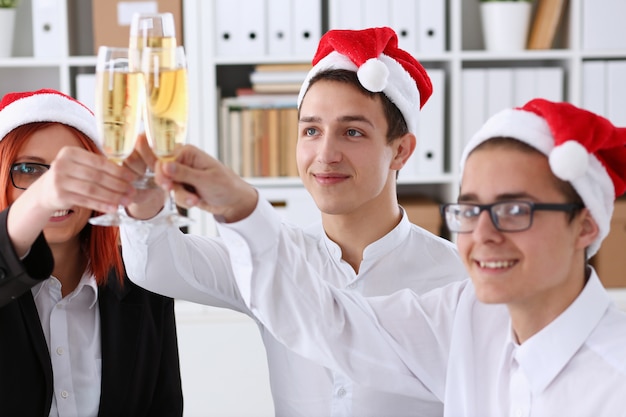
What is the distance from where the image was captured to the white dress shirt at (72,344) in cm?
182

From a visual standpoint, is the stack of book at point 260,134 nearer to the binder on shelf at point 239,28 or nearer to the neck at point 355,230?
the binder on shelf at point 239,28

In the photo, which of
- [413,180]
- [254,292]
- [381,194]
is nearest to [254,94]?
[413,180]

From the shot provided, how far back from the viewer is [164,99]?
1250 mm

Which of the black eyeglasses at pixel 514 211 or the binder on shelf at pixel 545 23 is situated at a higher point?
the binder on shelf at pixel 545 23

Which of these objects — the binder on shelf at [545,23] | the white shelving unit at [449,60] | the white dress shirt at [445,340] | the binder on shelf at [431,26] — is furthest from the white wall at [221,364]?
the white dress shirt at [445,340]

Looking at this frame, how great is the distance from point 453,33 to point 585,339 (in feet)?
7.65

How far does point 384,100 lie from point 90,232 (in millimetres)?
718

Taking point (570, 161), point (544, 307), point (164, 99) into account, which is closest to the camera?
point (164, 99)

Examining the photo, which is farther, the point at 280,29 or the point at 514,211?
the point at 280,29

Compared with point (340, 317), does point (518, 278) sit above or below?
above

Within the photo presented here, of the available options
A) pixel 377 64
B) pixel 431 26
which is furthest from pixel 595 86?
pixel 377 64

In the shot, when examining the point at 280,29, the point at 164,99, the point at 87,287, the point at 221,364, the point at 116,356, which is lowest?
the point at 221,364

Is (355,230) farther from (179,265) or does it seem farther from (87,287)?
(87,287)

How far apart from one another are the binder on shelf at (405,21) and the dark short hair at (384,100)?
1.50 m
